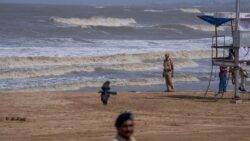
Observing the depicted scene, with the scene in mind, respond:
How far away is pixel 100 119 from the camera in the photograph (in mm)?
16859

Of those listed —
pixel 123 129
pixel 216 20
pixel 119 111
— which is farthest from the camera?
pixel 216 20

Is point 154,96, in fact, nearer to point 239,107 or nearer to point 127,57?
point 239,107

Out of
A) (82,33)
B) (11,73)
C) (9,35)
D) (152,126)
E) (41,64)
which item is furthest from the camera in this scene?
(82,33)

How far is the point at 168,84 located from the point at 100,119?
7581mm

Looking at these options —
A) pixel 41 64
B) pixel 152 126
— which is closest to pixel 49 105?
pixel 152 126

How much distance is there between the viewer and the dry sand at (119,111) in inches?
570

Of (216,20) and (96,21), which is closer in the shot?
(216,20)

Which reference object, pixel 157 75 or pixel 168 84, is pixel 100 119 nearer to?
pixel 168 84

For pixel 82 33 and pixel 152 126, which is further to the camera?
pixel 82 33

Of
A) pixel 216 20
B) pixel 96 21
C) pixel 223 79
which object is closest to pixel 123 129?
pixel 216 20

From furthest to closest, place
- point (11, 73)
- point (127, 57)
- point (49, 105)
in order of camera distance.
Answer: point (127, 57), point (11, 73), point (49, 105)

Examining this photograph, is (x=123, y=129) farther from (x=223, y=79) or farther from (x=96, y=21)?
(x=96, y=21)

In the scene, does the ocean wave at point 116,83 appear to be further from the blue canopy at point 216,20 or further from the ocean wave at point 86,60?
the ocean wave at point 86,60

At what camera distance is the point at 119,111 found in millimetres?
18500
